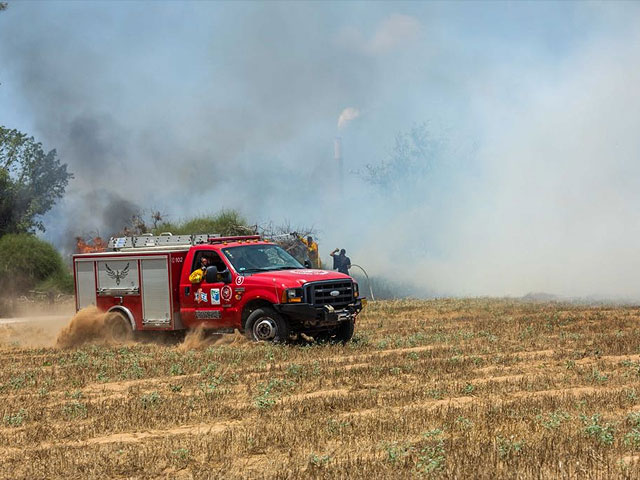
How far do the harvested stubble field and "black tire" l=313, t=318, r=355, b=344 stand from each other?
387mm

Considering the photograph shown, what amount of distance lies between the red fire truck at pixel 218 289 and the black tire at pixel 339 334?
2 centimetres

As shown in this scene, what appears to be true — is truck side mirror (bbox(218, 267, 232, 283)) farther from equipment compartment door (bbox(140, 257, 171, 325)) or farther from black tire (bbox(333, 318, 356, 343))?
black tire (bbox(333, 318, 356, 343))

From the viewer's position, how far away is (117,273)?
741 inches

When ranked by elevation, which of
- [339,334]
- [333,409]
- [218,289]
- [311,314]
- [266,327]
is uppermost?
[218,289]

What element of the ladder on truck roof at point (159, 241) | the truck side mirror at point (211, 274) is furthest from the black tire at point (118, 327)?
the truck side mirror at point (211, 274)

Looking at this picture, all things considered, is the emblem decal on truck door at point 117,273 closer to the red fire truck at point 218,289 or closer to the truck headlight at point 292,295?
the red fire truck at point 218,289

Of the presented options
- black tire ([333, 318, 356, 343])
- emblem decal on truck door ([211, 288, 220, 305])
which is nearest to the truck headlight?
black tire ([333, 318, 356, 343])

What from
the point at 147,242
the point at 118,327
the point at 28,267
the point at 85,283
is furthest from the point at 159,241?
the point at 28,267

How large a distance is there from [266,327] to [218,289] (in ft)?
4.65

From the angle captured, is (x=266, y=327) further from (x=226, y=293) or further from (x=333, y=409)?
(x=333, y=409)

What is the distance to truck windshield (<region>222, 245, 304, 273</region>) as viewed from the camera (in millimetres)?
17266

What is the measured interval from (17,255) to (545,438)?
32.7 meters

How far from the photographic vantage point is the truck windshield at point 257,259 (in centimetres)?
1727

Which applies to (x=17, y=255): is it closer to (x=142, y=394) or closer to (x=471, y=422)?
(x=142, y=394)
